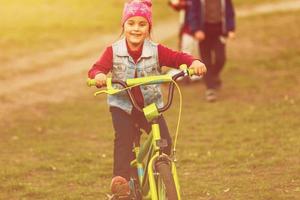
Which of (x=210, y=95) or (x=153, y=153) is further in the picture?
(x=210, y=95)

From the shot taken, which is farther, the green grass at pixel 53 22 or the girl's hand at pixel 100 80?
the green grass at pixel 53 22

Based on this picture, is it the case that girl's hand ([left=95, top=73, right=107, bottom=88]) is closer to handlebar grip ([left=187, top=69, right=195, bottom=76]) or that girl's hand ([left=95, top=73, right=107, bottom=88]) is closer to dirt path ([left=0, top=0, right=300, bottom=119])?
handlebar grip ([left=187, top=69, right=195, bottom=76])

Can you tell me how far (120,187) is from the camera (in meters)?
6.12

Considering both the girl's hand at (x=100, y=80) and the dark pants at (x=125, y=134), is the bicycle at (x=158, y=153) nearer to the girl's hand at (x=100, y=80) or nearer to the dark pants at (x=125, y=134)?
the girl's hand at (x=100, y=80)

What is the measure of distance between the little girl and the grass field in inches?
52.4

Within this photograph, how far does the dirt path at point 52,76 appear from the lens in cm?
1347

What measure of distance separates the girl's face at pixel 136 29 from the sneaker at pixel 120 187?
1037mm

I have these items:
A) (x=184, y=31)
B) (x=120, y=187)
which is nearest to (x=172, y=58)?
(x=120, y=187)

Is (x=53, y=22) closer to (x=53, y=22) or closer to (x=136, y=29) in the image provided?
(x=53, y=22)

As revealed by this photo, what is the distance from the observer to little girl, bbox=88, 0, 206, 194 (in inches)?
241

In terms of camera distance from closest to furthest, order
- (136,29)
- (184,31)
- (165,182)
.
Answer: (165,182)
(136,29)
(184,31)

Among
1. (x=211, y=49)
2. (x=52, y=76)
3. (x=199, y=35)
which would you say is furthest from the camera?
(x=52, y=76)

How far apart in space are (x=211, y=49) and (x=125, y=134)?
22.4 ft

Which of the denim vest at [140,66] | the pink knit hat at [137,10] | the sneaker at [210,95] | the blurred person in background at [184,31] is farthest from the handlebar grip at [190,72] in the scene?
the blurred person in background at [184,31]
